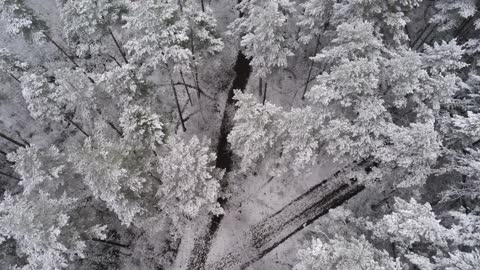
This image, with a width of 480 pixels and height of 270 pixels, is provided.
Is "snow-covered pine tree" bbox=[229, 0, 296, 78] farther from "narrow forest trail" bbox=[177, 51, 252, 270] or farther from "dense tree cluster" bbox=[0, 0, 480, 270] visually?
"narrow forest trail" bbox=[177, 51, 252, 270]

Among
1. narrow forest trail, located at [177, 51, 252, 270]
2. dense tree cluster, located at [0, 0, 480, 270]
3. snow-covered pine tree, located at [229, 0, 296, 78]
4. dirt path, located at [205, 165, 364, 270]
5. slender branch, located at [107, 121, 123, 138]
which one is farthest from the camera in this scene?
narrow forest trail, located at [177, 51, 252, 270]

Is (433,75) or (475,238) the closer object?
(475,238)

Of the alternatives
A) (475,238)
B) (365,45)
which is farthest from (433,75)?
(475,238)

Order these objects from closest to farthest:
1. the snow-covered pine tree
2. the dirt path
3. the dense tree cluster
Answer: the dense tree cluster → the snow-covered pine tree → the dirt path

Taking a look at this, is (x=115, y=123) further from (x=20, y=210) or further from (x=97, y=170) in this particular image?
(x=20, y=210)

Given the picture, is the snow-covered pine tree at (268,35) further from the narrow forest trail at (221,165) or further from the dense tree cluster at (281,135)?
the narrow forest trail at (221,165)

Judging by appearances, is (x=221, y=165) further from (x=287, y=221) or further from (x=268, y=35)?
(x=268, y=35)

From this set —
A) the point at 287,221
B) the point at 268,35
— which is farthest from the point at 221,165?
the point at 268,35

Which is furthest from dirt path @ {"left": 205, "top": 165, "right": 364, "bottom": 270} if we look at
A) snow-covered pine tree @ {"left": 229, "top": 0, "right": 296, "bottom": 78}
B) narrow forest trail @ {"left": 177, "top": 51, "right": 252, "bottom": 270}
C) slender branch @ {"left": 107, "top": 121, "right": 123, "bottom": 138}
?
slender branch @ {"left": 107, "top": 121, "right": 123, "bottom": 138}
